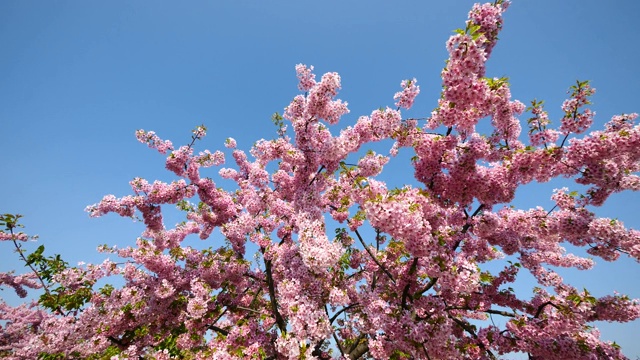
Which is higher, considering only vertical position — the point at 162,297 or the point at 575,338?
the point at 162,297

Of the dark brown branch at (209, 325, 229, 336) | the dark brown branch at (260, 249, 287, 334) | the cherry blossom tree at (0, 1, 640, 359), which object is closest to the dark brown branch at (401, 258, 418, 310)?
the cherry blossom tree at (0, 1, 640, 359)

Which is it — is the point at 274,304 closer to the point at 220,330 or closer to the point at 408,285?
the point at 220,330

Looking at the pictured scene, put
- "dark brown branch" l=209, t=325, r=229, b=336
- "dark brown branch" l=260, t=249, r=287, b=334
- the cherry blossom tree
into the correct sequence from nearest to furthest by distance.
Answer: the cherry blossom tree, "dark brown branch" l=260, t=249, r=287, b=334, "dark brown branch" l=209, t=325, r=229, b=336

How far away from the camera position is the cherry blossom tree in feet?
20.3

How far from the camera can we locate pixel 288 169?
12.3 metres

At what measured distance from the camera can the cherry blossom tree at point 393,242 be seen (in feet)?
20.3

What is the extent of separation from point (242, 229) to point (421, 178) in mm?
6857

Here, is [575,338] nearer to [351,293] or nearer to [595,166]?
[595,166]

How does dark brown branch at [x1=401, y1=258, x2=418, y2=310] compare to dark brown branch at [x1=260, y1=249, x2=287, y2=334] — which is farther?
dark brown branch at [x1=260, y1=249, x2=287, y2=334]

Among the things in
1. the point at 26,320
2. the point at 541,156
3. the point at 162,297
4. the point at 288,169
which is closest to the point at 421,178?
the point at 541,156

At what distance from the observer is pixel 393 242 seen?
9.05 meters

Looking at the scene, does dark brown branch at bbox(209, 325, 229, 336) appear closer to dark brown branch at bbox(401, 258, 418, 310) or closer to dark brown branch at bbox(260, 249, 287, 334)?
dark brown branch at bbox(260, 249, 287, 334)

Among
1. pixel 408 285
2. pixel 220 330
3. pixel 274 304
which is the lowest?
pixel 408 285

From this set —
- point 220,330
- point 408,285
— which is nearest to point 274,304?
point 220,330
